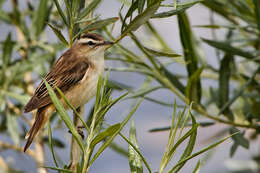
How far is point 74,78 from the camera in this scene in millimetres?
1187

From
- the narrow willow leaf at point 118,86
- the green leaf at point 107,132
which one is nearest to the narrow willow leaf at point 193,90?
the narrow willow leaf at point 118,86

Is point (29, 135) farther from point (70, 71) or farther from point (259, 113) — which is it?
point (259, 113)

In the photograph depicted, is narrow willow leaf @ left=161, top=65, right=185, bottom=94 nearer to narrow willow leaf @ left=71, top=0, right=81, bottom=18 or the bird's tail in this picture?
A: the bird's tail

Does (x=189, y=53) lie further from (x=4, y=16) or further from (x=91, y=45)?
(x=4, y=16)

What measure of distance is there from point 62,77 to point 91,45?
0.71 feet

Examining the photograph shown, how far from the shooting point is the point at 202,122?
1402 mm

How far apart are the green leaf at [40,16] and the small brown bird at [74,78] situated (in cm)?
26

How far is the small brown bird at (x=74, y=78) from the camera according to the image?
1.08 meters

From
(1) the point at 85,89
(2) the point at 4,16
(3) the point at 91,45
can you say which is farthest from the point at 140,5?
(2) the point at 4,16

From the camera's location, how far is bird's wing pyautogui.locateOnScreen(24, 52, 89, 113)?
1088 millimetres

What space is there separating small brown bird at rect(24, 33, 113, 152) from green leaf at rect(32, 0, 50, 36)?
26cm

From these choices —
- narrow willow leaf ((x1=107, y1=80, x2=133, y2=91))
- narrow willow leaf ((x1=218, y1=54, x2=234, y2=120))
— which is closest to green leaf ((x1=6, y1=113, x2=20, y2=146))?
narrow willow leaf ((x1=107, y1=80, x2=133, y2=91))

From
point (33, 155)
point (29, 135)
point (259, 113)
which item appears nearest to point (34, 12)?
point (33, 155)

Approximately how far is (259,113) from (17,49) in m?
0.92
